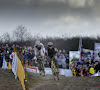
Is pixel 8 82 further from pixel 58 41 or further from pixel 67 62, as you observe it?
pixel 58 41

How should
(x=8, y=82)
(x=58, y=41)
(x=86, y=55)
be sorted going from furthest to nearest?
(x=58, y=41)
(x=86, y=55)
(x=8, y=82)

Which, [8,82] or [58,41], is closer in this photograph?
[8,82]

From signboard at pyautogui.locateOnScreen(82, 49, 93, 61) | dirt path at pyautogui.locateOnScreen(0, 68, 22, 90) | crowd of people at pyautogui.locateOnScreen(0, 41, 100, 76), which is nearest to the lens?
dirt path at pyautogui.locateOnScreen(0, 68, 22, 90)

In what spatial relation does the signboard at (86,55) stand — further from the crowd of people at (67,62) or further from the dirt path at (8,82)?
the dirt path at (8,82)

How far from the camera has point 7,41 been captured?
27094 mm

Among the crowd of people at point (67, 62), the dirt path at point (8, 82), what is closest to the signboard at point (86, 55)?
the crowd of people at point (67, 62)

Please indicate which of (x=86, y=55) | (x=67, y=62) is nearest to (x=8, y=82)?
(x=67, y=62)

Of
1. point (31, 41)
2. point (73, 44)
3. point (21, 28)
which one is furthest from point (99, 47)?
point (21, 28)

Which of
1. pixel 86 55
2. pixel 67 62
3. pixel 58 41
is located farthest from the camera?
pixel 58 41

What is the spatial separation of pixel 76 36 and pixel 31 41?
25.7 feet

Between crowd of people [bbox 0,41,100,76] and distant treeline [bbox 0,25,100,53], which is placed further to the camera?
distant treeline [bbox 0,25,100,53]

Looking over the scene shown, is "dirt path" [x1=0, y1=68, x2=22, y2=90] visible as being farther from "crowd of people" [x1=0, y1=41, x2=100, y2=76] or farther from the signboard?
the signboard

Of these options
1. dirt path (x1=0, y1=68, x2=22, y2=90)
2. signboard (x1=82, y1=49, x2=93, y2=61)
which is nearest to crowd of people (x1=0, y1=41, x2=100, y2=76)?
signboard (x1=82, y1=49, x2=93, y2=61)

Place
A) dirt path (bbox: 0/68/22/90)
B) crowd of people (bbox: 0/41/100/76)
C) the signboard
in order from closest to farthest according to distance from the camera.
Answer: dirt path (bbox: 0/68/22/90) → crowd of people (bbox: 0/41/100/76) → the signboard
